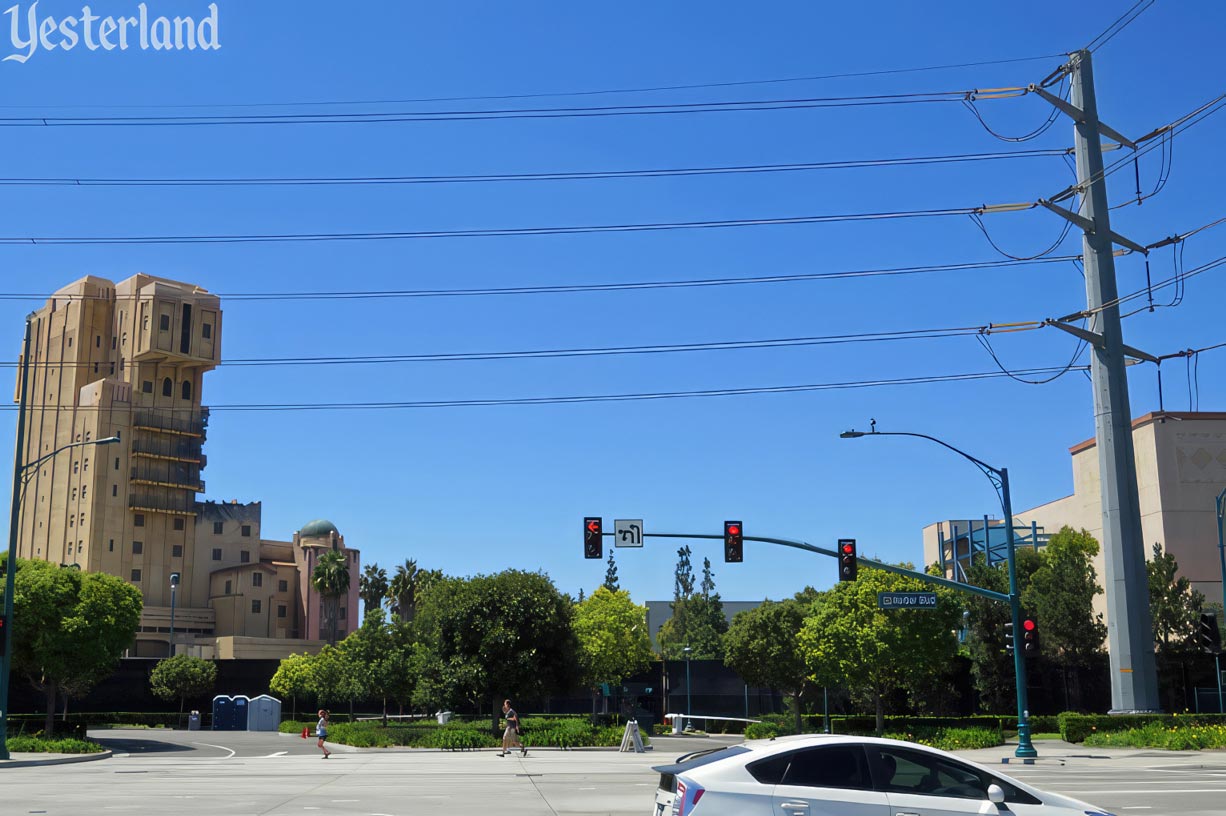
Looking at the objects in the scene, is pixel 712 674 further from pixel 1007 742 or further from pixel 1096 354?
pixel 1096 354

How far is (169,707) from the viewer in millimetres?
83750

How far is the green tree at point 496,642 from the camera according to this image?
46.8 meters

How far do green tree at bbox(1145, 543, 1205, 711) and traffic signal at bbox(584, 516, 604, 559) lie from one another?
119 feet

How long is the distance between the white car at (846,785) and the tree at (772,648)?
5599cm

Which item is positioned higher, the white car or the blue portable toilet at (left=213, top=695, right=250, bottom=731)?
the white car

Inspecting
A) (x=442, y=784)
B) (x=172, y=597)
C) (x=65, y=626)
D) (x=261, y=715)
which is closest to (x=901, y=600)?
(x=442, y=784)

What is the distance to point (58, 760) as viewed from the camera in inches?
1435

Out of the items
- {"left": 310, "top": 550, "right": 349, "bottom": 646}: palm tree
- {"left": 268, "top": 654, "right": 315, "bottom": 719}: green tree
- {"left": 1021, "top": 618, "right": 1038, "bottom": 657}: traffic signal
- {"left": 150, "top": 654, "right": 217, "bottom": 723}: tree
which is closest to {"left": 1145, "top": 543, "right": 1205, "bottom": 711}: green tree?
{"left": 1021, "top": 618, "right": 1038, "bottom": 657}: traffic signal

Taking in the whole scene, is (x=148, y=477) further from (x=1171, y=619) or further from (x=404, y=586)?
(x=1171, y=619)

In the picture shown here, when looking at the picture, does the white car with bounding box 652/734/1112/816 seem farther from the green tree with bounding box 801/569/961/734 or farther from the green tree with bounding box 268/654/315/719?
the green tree with bounding box 268/654/315/719

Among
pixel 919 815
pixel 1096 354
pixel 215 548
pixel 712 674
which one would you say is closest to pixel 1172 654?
pixel 1096 354

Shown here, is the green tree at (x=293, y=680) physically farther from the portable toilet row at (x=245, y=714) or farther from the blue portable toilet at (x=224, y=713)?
the blue portable toilet at (x=224, y=713)

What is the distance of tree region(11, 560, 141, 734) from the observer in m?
48.9

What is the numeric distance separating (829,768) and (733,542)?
78.9 ft
